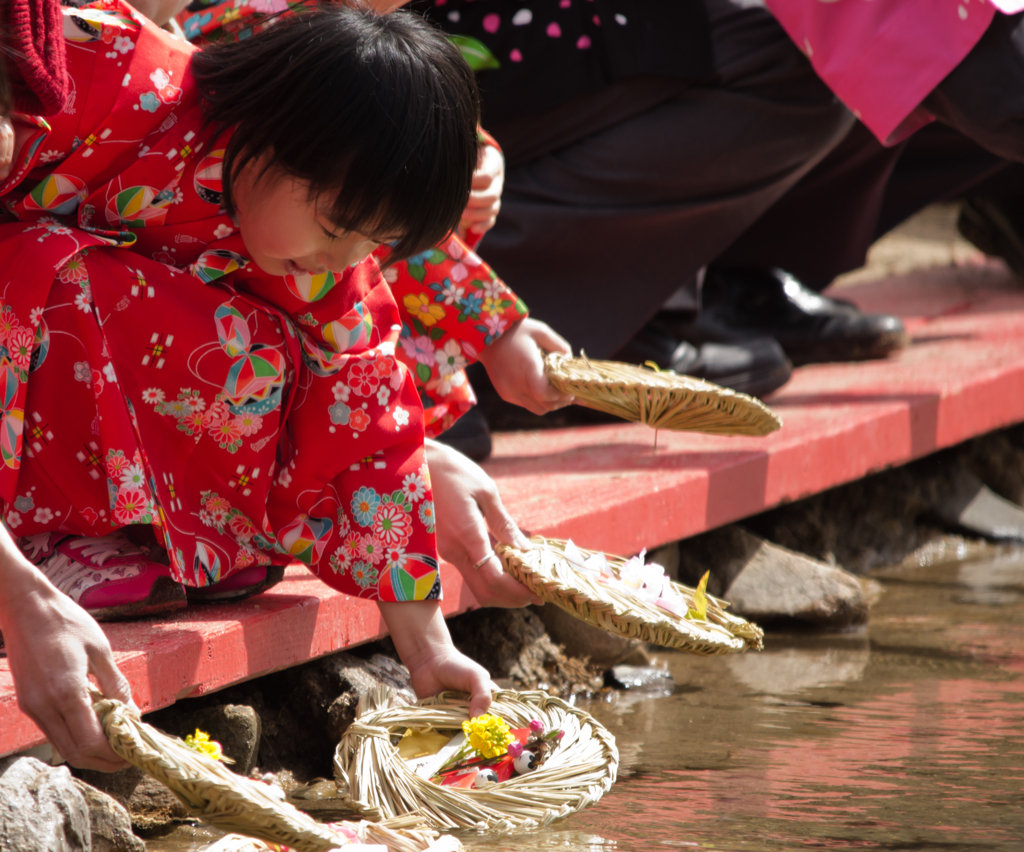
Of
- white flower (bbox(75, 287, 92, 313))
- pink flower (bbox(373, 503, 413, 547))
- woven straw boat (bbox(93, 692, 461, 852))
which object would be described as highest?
white flower (bbox(75, 287, 92, 313))

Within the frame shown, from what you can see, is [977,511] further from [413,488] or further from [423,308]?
[413,488]

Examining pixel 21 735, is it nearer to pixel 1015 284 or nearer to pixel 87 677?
pixel 87 677

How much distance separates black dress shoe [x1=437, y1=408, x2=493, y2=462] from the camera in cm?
235

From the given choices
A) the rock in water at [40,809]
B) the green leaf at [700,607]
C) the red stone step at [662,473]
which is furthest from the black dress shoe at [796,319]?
the rock in water at [40,809]

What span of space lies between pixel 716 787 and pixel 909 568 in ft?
5.17

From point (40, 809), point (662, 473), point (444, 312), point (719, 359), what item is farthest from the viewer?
point (719, 359)

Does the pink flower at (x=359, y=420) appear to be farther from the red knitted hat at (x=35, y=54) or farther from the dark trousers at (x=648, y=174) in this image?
the dark trousers at (x=648, y=174)

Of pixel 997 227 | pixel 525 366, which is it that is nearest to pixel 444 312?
pixel 525 366

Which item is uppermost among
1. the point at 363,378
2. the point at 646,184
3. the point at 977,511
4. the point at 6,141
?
the point at 6,141

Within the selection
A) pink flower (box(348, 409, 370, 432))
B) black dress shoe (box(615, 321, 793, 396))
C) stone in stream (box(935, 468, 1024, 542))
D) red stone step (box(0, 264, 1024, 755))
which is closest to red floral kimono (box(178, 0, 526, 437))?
red stone step (box(0, 264, 1024, 755))

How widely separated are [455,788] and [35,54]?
0.83 meters

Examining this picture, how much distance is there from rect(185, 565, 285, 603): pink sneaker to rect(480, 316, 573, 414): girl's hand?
0.49m

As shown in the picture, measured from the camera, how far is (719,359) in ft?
9.69

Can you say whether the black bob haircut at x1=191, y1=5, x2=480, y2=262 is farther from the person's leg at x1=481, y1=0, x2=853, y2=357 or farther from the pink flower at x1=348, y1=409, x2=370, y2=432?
the person's leg at x1=481, y1=0, x2=853, y2=357
